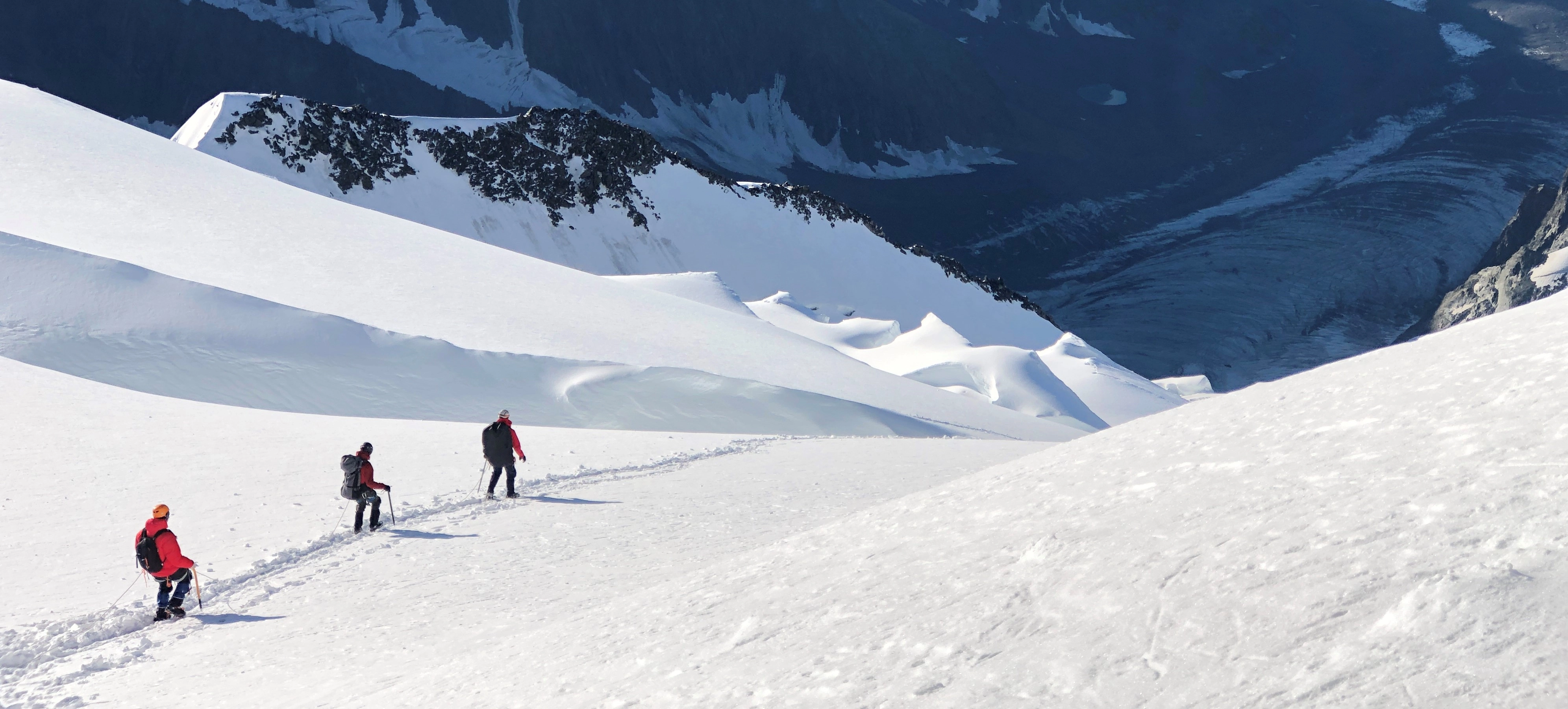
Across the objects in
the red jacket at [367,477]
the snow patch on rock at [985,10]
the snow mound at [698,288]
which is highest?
the snow patch on rock at [985,10]

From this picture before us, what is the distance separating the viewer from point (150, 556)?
810 cm

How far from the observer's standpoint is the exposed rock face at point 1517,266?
83.2 meters

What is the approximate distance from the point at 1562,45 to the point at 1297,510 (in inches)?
7367

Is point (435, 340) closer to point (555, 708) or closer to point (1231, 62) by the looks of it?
point (555, 708)

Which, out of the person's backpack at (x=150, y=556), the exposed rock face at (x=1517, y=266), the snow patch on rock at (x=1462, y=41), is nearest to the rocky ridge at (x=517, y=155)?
the person's backpack at (x=150, y=556)

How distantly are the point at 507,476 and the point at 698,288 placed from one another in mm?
28016

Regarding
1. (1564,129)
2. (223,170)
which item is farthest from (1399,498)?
(1564,129)

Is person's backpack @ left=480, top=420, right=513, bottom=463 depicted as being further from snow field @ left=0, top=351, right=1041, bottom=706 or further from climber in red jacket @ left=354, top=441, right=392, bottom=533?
climber in red jacket @ left=354, top=441, right=392, bottom=533

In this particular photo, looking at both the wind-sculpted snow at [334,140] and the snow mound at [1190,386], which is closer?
the wind-sculpted snow at [334,140]

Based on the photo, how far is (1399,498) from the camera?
561 centimetres

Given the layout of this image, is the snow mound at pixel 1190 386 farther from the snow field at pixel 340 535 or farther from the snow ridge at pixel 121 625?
the snow ridge at pixel 121 625

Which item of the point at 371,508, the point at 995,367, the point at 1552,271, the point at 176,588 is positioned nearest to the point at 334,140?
the point at 995,367

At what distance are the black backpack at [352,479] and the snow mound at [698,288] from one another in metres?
27.4

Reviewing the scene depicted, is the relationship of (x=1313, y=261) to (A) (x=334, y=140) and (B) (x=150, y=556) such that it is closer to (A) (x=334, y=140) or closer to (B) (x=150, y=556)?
(A) (x=334, y=140)
